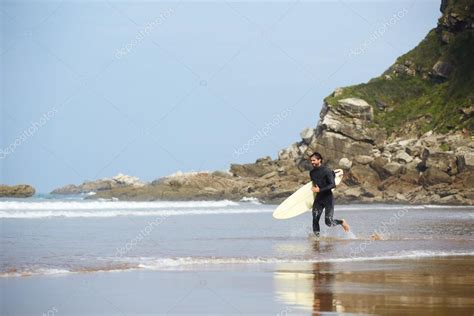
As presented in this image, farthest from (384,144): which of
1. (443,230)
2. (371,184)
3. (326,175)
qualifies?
(326,175)

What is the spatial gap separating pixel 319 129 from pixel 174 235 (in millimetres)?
58582

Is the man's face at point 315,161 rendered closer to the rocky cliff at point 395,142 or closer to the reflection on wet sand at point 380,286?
the reflection on wet sand at point 380,286

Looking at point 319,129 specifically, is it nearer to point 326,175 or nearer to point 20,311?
point 326,175

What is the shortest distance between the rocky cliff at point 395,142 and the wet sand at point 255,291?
Answer: 148 ft

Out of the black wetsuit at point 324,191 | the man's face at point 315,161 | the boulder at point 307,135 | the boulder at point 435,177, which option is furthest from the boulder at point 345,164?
the man's face at point 315,161

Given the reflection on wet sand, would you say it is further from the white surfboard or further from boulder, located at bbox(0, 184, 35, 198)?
boulder, located at bbox(0, 184, 35, 198)

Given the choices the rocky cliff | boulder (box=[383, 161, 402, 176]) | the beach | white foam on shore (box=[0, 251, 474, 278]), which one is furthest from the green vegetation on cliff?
white foam on shore (box=[0, 251, 474, 278])

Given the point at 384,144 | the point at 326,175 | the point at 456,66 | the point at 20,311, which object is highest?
the point at 456,66

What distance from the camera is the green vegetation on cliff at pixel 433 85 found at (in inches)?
3095

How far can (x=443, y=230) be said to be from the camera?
22969mm

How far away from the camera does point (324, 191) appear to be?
61.3ft

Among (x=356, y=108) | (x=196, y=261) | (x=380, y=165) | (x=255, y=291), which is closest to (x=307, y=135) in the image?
(x=356, y=108)

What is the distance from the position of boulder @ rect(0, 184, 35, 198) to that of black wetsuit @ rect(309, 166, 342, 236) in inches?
2891

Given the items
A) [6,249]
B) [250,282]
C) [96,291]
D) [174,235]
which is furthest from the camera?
[174,235]
